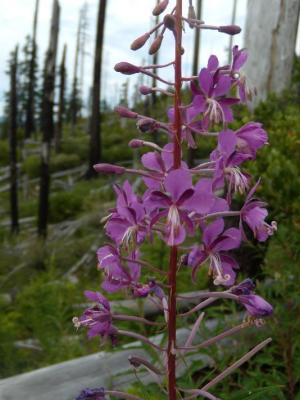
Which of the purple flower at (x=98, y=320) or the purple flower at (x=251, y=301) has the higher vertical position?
the purple flower at (x=251, y=301)

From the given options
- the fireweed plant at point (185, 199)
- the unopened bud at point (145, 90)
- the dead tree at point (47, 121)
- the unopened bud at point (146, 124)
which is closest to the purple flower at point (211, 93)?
the fireweed plant at point (185, 199)

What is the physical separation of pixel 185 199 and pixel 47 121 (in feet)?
45.9

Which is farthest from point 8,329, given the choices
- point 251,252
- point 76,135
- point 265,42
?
point 76,135

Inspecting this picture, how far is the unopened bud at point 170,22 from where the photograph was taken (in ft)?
5.16

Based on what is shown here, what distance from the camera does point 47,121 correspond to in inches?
592

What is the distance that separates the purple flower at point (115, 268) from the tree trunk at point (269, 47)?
4.50 meters

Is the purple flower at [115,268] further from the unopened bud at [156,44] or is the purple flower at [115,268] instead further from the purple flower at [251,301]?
the unopened bud at [156,44]

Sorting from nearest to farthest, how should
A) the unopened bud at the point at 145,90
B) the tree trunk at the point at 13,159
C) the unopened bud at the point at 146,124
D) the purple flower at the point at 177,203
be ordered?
1. the purple flower at the point at 177,203
2. the unopened bud at the point at 146,124
3. the unopened bud at the point at 145,90
4. the tree trunk at the point at 13,159

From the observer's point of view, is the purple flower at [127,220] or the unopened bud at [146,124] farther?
the unopened bud at [146,124]

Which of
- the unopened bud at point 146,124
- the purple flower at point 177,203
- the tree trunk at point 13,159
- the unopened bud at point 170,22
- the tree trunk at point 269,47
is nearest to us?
the purple flower at point 177,203

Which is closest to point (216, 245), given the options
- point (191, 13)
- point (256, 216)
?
point (256, 216)

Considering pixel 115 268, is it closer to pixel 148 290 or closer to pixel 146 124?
pixel 148 290

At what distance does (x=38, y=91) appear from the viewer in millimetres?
56812

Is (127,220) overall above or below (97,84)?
below
